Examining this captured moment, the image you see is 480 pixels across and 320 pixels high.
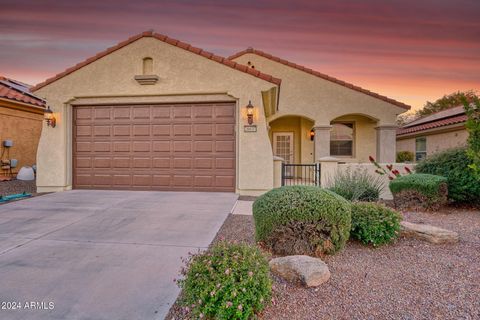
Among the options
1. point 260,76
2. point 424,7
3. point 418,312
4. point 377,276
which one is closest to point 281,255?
point 377,276

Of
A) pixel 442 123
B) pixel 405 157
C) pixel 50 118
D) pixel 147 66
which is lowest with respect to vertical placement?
pixel 405 157

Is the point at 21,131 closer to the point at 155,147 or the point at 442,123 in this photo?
the point at 155,147

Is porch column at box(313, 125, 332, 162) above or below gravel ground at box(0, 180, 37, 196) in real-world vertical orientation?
above

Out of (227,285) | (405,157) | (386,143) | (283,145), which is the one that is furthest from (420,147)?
(227,285)

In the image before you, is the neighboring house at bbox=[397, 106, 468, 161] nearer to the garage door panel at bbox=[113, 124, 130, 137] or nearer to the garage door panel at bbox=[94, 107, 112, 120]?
the garage door panel at bbox=[113, 124, 130, 137]

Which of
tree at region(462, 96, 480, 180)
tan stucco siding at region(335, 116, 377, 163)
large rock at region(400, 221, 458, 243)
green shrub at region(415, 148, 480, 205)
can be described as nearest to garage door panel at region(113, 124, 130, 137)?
large rock at region(400, 221, 458, 243)

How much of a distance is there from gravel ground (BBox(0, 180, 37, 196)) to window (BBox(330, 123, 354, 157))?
13.0 m

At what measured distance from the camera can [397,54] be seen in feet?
35.5

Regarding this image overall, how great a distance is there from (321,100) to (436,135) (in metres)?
7.83

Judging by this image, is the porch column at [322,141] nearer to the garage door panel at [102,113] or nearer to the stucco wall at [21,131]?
the garage door panel at [102,113]

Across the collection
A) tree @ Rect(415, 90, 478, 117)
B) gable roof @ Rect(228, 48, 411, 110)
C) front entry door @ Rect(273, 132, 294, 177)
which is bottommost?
front entry door @ Rect(273, 132, 294, 177)

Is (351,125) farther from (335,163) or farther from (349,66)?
(335,163)

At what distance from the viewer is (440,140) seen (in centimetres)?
1399

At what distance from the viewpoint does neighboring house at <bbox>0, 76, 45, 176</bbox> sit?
1043 centimetres
